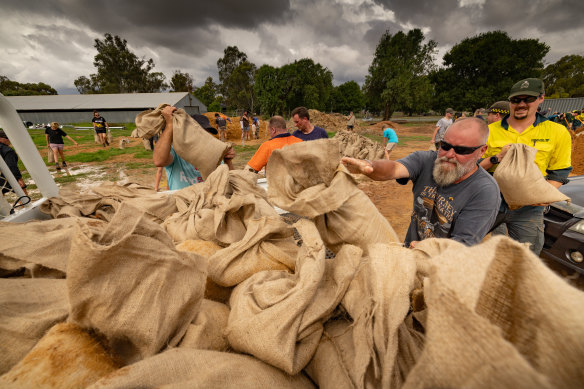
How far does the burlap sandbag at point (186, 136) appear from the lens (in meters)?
2.10

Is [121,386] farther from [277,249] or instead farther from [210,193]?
[210,193]

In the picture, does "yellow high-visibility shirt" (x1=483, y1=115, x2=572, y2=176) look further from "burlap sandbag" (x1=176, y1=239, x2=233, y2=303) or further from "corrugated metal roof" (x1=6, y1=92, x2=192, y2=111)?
"corrugated metal roof" (x1=6, y1=92, x2=192, y2=111)

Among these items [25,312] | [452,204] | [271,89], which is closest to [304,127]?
[452,204]

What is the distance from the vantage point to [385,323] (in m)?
0.76

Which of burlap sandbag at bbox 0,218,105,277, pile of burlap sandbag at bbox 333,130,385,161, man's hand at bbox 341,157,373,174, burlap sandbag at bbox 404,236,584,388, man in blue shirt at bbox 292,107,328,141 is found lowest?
pile of burlap sandbag at bbox 333,130,385,161

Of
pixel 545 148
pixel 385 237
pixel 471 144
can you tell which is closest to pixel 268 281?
pixel 385 237

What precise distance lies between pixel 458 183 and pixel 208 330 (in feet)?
5.98

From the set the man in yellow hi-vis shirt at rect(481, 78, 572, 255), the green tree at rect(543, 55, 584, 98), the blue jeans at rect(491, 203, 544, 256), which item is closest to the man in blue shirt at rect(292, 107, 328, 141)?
the man in yellow hi-vis shirt at rect(481, 78, 572, 255)

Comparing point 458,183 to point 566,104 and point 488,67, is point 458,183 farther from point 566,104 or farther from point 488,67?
point 488,67

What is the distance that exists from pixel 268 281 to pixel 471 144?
5.26ft

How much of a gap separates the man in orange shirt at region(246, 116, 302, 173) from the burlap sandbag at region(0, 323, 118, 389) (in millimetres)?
1895

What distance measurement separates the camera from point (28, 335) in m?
0.77

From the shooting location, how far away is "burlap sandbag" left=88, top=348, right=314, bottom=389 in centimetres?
58

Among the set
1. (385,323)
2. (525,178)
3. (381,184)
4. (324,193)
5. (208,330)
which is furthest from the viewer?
(381,184)
